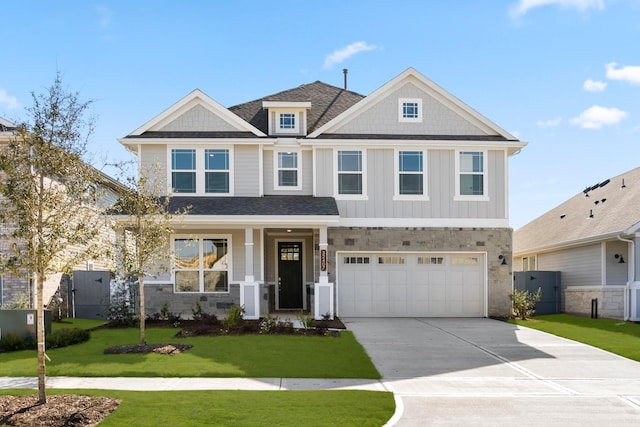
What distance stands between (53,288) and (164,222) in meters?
9.27

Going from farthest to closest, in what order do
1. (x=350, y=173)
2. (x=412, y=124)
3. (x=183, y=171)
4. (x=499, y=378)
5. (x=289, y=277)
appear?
(x=289, y=277), (x=412, y=124), (x=350, y=173), (x=183, y=171), (x=499, y=378)

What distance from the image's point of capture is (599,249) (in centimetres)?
2062

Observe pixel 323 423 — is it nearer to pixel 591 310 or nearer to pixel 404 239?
pixel 404 239

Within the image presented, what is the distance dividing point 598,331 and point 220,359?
1093cm

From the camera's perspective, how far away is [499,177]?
19531mm

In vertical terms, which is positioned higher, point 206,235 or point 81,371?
point 206,235

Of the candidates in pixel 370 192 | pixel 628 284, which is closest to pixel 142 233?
pixel 370 192

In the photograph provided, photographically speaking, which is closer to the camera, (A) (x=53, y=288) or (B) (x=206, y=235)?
(B) (x=206, y=235)

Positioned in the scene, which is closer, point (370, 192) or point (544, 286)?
point (370, 192)

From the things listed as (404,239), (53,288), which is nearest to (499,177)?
(404,239)

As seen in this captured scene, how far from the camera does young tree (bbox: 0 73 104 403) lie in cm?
774

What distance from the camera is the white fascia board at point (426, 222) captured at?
63.2ft

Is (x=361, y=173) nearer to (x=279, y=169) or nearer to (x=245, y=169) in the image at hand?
(x=279, y=169)

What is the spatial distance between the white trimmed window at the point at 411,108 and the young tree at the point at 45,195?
43.2 ft
